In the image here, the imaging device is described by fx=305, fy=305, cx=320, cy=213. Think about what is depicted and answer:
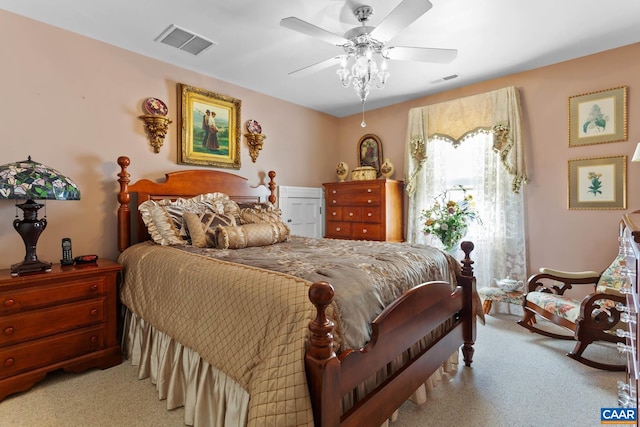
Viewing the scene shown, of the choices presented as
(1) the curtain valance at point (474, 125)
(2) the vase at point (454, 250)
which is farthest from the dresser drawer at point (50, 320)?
(1) the curtain valance at point (474, 125)

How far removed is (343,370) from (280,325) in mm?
299

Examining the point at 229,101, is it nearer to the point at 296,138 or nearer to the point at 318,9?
the point at 296,138

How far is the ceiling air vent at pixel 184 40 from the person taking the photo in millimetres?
2566

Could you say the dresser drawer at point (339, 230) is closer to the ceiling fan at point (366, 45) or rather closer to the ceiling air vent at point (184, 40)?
the ceiling fan at point (366, 45)

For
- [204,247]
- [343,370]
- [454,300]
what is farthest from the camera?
[204,247]

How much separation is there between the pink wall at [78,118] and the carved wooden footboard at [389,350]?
261 centimetres

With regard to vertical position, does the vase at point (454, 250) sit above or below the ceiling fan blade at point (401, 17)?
below

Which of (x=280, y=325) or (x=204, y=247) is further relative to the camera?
(x=204, y=247)

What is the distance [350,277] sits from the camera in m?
1.48

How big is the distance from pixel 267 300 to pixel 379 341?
1.77 ft

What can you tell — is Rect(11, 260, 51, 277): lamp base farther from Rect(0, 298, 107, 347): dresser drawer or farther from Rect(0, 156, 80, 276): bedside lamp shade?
Rect(0, 298, 107, 347): dresser drawer

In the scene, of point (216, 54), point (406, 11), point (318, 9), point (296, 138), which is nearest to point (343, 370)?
point (406, 11)

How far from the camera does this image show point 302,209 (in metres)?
4.55

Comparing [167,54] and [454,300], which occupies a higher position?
[167,54]
